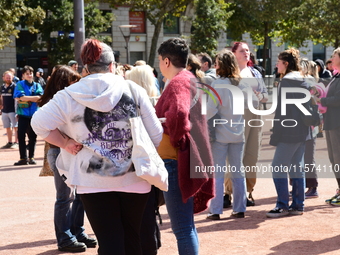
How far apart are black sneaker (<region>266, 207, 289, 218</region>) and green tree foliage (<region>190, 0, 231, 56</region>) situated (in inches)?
1283

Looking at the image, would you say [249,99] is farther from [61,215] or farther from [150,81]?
[61,215]

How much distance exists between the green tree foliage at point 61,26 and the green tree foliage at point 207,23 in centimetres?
587

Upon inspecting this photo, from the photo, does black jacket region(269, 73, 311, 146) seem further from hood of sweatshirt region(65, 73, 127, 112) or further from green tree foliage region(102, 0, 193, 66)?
green tree foliage region(102, 0, 193, 66)

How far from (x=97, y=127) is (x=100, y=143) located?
11 cm

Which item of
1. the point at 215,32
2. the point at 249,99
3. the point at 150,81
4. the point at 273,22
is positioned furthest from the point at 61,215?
the point at 273,22

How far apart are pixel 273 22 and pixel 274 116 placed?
1558 inches

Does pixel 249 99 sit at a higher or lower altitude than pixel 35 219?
higher

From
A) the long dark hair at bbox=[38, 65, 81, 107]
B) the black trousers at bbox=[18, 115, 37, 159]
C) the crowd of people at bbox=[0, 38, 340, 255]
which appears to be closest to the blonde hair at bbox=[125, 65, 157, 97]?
the crowd of people at bbox=[0, 38, 340, 255]

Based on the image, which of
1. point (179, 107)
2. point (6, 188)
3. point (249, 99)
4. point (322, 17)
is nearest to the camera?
point (179, 107)

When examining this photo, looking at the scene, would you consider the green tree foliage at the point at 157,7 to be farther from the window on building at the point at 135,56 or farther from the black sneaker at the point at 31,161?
the black sneaker at the point at 31,161

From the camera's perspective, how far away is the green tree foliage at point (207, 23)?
3916cm

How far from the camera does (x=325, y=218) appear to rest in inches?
281

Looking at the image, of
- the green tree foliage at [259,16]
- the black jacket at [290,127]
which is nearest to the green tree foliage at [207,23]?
the green tree foliage at [259,16]

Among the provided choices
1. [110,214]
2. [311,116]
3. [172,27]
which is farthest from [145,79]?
[172,27]
